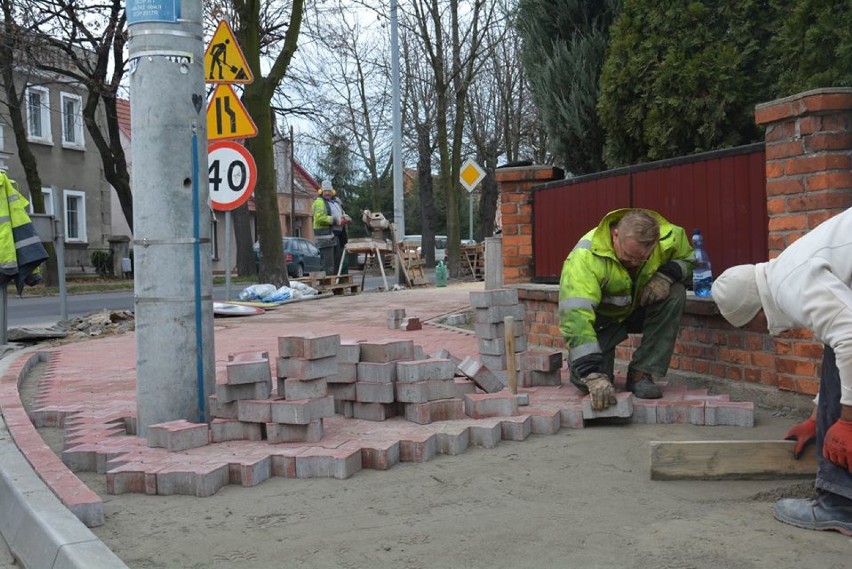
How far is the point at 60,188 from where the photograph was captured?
3456 cm

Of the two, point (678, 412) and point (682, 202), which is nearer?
point (678, 412)

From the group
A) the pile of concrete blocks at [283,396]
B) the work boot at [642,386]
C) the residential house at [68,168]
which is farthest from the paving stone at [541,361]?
the residential house at [68,168]

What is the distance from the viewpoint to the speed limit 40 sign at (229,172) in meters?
8.83

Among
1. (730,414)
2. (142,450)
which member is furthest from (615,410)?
(142,450)

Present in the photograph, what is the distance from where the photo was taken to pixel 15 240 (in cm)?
892

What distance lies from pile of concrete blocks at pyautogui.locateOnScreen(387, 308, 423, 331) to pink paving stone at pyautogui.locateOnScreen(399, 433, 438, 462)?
17.3ft

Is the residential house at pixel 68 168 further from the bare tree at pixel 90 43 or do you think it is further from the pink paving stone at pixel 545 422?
the pink paving stone at pixel 545 422

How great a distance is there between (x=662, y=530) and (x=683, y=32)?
5291 mm

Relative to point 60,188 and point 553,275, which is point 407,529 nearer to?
point 553,275

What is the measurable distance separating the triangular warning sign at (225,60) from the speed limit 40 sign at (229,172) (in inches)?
25.5

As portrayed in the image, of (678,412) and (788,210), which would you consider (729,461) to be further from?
(788,210)

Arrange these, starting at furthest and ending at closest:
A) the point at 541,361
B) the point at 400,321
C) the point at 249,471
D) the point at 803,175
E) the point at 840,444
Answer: the point at 400,321, the point at 541,361, the point at 803,175, the point at 249,471, the point at 840,444

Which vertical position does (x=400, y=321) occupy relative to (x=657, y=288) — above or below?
below

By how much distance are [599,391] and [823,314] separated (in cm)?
200
